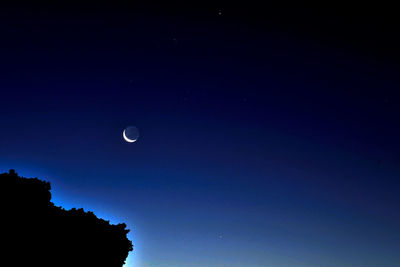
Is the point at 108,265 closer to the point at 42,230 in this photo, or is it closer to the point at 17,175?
the point at 42,230

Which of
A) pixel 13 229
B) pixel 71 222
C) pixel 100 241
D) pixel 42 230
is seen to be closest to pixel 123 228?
pixel 100 241

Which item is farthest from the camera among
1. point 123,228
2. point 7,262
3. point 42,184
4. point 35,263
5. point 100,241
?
point 123,228

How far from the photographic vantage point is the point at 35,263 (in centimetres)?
2275

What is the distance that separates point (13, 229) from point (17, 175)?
4092mm

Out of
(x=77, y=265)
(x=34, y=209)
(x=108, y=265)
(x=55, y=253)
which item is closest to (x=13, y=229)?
(x=34, y=209)

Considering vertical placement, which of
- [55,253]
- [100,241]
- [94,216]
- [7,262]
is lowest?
[7,262]

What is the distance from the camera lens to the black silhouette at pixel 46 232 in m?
22.0

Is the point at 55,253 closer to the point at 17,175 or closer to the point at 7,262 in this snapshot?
the point at 7,262

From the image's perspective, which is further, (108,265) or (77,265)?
(108,265)

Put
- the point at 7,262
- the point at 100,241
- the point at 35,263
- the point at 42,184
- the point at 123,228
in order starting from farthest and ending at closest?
the point at 123,228, the point at 100,241, the point at 42,184, the point at 35,263, the point at 7,262

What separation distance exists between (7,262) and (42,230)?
315 cm

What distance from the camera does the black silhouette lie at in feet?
72.1

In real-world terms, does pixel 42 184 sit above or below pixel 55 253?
above

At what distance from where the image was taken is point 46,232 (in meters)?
24.0
